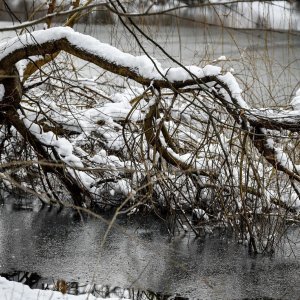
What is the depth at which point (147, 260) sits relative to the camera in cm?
662

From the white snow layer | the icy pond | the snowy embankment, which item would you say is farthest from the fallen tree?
the snowy embankment

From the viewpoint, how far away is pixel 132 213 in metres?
8.43

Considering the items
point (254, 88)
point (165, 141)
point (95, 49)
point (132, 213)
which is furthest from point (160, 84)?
point (132, 213)

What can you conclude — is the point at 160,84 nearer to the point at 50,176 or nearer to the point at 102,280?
the point at 102,280

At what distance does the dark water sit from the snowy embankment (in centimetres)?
53

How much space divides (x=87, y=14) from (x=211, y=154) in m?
2.09

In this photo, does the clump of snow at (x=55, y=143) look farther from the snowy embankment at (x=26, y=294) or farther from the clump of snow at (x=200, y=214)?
the snowy embankment at (x=26, y=294)

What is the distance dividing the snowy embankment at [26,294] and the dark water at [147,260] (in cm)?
53

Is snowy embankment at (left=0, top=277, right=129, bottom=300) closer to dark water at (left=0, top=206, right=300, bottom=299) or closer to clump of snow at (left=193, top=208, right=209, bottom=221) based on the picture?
dark water at (left=0, top=206, right=300, bottom=299)

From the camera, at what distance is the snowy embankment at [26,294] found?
5.14 meters

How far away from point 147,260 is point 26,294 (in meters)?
1.65

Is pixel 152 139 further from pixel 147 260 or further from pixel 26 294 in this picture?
pixel 26 294

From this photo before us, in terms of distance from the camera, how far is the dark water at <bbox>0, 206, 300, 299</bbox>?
19.5 ft

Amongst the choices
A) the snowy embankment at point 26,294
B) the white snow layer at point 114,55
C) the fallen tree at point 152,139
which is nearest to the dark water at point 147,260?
the fallen tree at point 152,139
